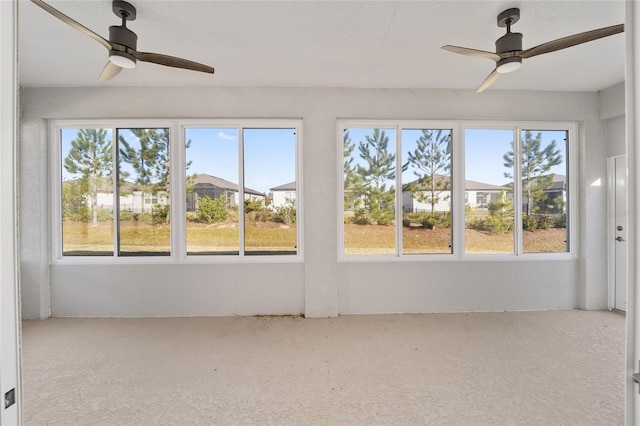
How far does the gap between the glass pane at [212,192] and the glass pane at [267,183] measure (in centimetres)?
17

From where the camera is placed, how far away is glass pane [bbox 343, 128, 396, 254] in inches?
145

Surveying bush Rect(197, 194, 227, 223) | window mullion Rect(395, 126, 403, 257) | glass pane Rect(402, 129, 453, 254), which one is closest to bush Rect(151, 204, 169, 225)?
bush Rect(197, 194, 227, 223)

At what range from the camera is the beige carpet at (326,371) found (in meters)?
1.93

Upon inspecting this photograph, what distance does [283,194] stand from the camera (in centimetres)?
368

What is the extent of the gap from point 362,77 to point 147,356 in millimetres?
3782

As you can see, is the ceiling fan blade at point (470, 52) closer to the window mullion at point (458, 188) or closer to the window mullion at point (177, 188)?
the window mullion at point (458, 188)

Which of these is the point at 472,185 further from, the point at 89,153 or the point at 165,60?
the point at 89,153

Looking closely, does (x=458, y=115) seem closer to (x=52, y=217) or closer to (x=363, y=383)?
(x=363, y=383)

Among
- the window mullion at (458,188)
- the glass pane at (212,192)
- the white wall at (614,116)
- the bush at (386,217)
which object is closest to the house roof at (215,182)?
the glass pane at (212,192)

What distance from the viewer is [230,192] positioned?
365 centimetres

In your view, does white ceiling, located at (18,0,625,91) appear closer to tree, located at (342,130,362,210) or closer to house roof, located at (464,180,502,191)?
tree, located at (342,130,362,210)

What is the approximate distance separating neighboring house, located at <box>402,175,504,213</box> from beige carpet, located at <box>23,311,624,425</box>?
1.45 metres

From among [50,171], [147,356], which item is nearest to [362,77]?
[147,356]

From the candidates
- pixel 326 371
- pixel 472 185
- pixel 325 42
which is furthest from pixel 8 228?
pixel 472 185
